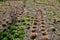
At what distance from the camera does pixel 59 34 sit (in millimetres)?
8195

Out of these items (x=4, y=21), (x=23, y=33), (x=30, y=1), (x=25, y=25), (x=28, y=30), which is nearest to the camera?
(x=23, y=33)

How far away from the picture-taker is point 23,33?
26.7 feet

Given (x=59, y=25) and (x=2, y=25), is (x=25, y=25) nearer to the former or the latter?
(x=2, y=25)

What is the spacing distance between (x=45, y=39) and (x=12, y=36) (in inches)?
60.1

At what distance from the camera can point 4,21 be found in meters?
10.5

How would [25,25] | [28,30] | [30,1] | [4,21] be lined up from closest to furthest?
[28,30]
[25,25]
[4,21]
[30,1]

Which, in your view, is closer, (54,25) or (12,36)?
(12,36)

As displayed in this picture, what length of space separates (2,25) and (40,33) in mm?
2555

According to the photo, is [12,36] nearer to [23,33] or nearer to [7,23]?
[23,33]

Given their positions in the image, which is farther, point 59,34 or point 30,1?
point 30,1

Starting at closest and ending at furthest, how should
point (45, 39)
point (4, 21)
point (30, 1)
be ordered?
point (45, 39), point (4, 21), point (30, 1)

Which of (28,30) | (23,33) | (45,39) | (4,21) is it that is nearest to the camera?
(45,39)

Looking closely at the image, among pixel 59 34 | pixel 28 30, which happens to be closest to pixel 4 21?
pixel 28 30

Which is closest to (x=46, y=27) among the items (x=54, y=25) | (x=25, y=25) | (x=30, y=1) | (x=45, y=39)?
(x=54, y=25)
